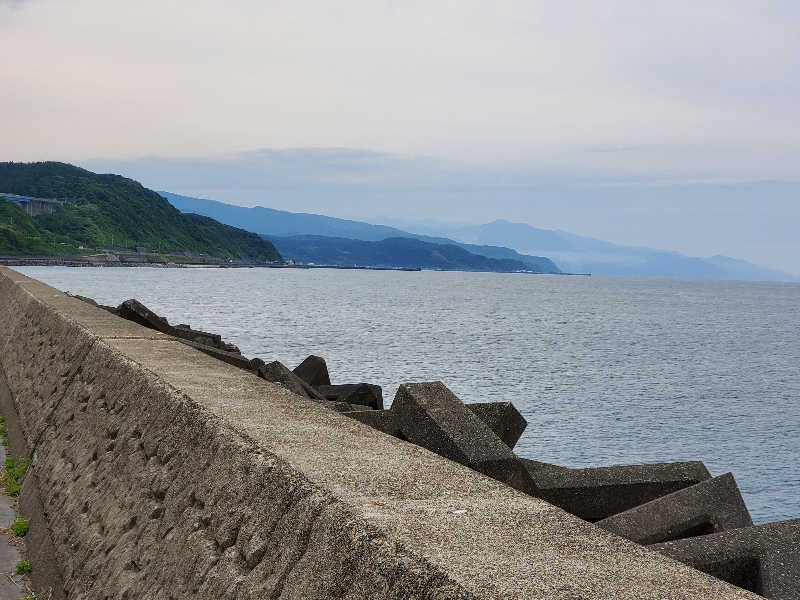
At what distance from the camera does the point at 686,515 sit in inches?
236

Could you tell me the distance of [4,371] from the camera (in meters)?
11.8

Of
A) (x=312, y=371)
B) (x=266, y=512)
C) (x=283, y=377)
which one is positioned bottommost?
(x=312, y=371)

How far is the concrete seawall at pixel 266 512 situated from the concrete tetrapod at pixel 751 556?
180cm

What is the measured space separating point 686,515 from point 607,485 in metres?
1.11

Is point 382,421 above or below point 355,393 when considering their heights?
above

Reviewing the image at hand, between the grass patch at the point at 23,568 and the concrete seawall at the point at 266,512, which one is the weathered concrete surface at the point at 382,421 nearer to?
the concrete seawall at the point at 266,512

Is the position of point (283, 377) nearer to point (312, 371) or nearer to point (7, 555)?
point (312, 371)

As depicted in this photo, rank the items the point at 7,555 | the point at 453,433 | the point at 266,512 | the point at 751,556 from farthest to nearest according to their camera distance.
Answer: the point at 453,433 → the point at 7,555 → the point at 751,556 → the point at 266,512

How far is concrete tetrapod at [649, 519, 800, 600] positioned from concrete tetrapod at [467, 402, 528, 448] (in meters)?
2.86

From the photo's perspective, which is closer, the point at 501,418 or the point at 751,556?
the point at 751,556

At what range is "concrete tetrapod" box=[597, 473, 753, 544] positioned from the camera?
5.71 metres

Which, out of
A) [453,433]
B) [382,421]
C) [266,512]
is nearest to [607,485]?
[453,433]

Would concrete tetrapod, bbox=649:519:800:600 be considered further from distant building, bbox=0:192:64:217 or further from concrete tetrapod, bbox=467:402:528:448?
distant building, bbox=0:192:64:217

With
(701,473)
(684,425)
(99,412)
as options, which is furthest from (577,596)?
(684,425)
